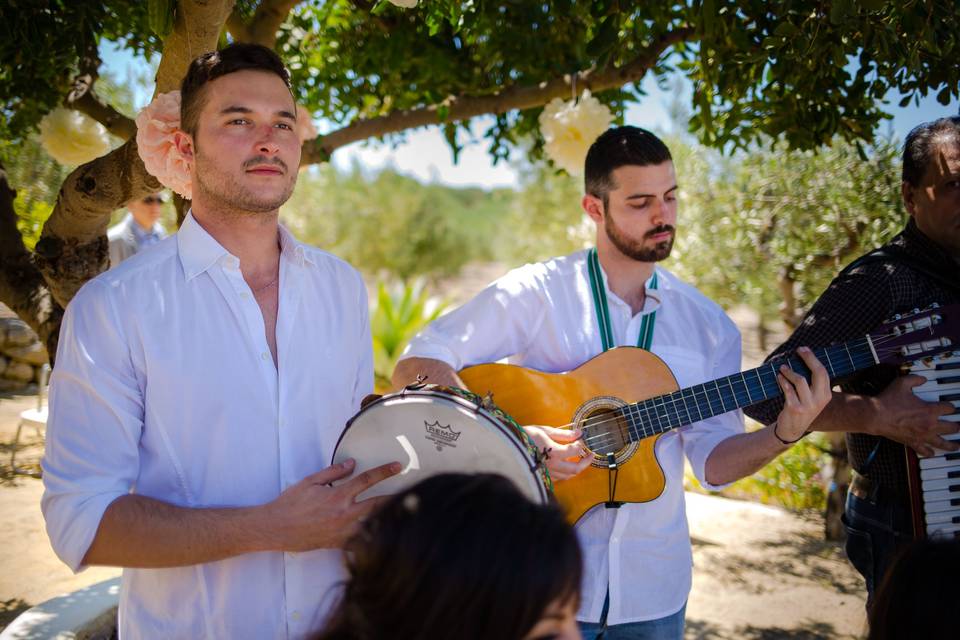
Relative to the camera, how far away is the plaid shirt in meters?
2.56

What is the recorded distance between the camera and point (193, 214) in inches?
81.4

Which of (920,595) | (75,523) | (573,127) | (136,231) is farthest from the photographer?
(136,231)

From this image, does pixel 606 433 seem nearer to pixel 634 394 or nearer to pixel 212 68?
pixel 634 394

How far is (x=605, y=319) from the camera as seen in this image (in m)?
2.73

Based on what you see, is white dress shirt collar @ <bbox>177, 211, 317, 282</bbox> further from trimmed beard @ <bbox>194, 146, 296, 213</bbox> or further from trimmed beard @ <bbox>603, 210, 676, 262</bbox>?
trimmed beard @ <bbox>603, 210, 676, 262</bbox>

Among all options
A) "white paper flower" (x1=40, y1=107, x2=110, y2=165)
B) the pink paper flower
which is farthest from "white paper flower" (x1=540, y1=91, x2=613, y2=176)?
"white paper flower" (x1=40, y1=107, x2=110, y2=165)

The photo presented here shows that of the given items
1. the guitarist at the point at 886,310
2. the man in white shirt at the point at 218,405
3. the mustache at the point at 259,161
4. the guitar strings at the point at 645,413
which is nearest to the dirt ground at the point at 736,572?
the guitarist at the point at 886,310

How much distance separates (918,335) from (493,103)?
2.28 m

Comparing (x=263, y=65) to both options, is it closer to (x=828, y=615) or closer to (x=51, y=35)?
(x=51, y=35)

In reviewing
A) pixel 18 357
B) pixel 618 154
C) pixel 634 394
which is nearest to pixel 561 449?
pixel 634 394

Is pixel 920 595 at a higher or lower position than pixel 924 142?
lower

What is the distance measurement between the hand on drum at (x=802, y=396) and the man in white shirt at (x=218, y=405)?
1292mm

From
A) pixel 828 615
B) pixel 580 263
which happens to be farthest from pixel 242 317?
pixel 828 615

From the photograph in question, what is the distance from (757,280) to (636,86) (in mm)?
3431
